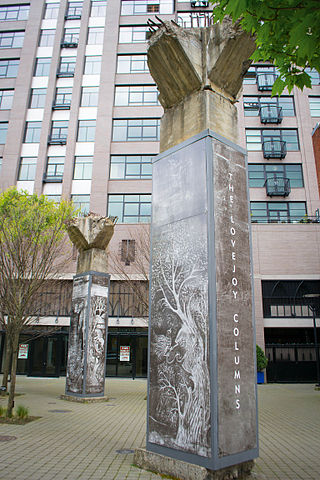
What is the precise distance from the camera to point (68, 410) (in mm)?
11461

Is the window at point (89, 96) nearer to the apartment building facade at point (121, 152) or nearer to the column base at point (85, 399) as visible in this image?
the apartment building facade at point (121, 152)

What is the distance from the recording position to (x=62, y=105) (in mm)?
32219

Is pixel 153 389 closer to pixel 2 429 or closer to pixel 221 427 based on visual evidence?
pixel 221 427

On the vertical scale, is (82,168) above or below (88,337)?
above

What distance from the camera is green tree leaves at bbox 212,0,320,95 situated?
10.7 ft

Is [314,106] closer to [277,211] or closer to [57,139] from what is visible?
[277,211]

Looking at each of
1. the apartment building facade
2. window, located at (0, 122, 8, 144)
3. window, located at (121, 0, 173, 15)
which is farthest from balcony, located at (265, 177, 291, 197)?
window, located at (0, 122, 8, 144)

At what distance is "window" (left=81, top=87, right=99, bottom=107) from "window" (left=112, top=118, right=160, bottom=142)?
9.57 ft

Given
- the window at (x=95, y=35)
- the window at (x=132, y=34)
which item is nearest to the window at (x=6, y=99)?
the window at (x=95, y=35)

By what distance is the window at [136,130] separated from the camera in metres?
30.6

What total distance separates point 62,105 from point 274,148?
18.1 m

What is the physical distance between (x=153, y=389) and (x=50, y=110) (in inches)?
1212

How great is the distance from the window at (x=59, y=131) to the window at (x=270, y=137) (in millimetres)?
15185

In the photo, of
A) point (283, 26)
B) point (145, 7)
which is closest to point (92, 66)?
point (145, 7)
